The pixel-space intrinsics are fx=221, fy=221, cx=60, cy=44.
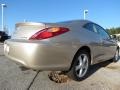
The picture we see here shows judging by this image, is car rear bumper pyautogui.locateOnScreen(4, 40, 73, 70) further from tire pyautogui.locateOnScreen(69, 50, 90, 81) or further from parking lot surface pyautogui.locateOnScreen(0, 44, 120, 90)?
parking lot surface pyautogui.locateOnScreen(0, 44, 120, 90)

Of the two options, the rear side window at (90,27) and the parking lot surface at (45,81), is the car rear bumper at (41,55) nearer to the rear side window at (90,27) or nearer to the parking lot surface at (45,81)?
the parking lot surface at (45,81)

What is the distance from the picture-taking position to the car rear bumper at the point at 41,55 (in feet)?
12.8

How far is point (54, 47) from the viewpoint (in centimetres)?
402

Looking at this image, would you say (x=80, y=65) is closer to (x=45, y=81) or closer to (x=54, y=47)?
(x=45, y=81)

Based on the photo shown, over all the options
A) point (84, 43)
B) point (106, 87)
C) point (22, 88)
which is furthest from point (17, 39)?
point (106, 87)

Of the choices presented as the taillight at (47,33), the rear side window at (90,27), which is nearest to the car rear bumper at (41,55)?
the taillight at (47,33)

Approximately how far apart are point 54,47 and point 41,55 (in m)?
0.29

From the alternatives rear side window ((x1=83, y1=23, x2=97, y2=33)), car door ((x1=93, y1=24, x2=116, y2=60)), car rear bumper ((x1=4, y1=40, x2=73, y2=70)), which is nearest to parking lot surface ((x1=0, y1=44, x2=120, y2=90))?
car rear bumper ((x1=4, y1=40, x2=73, y2=70))

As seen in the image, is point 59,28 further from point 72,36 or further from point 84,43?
point 84,43

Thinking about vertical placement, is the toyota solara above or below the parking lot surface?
above

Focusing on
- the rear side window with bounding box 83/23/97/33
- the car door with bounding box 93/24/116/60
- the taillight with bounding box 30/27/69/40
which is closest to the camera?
the taillight with bounding box 30/27/69/40

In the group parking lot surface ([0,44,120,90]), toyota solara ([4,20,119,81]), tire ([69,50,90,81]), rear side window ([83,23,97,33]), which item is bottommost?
parking lot surface ([0,44,120,90])

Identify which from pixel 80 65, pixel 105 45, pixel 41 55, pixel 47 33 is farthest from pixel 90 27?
pixel 41 55

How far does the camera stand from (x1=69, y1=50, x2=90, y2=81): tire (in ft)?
15.0
